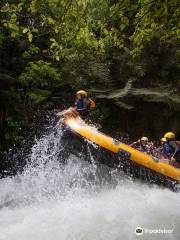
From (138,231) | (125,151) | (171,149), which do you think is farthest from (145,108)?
(138,231)

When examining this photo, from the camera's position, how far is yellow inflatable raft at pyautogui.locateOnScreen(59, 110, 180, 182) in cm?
922

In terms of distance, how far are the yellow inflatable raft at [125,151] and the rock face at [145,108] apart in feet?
15.7

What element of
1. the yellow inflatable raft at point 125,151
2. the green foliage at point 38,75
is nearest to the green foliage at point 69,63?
the green foliage at point 38,75

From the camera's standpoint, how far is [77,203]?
357 inches

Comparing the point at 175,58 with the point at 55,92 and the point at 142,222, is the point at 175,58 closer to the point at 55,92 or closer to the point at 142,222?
the point at 55,92

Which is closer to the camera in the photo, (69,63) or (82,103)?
(82,103)

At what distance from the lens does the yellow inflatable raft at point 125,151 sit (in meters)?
9.22

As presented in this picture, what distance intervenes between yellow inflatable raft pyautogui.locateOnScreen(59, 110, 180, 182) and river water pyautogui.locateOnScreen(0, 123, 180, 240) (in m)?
0.42

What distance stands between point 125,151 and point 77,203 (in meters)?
1.52

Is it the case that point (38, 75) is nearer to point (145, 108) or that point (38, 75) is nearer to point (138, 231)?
point (145, 108)

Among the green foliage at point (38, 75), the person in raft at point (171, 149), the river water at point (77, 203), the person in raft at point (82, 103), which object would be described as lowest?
the river water at point (77, 203)

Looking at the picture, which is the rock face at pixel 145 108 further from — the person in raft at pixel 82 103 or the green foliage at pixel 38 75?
the person in raft at pixel 82 103

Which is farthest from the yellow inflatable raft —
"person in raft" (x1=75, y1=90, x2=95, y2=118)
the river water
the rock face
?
the rock face

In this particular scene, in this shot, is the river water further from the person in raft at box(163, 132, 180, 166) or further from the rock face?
the rock face
